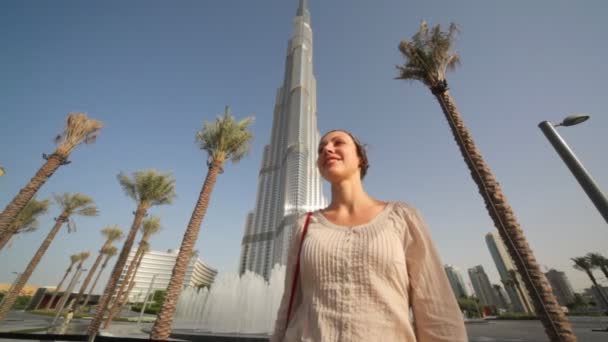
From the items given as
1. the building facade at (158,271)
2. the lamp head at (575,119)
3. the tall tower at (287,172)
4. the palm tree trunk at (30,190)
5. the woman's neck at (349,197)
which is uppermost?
the tall tower at (287,172)

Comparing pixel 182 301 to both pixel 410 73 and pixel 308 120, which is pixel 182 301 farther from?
pixel 308 120

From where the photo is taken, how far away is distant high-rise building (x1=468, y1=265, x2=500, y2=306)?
80312 mm

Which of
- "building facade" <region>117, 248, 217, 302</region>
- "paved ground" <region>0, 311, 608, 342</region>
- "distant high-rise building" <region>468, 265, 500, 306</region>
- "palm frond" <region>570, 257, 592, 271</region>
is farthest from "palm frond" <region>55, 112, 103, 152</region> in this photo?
"building facade" <region>117, 248, 217, 302</region>

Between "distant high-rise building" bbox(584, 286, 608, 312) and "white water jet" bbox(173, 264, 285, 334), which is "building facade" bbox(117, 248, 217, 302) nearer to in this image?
"white water jet" bbox(173, 264, 285, 334)

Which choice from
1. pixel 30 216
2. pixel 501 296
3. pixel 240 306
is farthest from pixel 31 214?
pixel 501 296

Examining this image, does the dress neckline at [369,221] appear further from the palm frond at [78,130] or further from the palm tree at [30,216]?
the palm tree at [30,216]

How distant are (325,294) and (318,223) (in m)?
0.45

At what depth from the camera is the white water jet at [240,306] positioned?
2016cm

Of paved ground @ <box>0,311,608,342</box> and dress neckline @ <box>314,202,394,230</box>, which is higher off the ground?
dress neckline @ <box>314,202,394,230</box>

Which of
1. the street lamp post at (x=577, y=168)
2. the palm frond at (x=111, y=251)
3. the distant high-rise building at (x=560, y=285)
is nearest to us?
the street lamp post at (x=577, y=168)

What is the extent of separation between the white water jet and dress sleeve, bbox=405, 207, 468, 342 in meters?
18.9

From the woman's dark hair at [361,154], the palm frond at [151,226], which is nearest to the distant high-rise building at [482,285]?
the palm frond at [151,226]

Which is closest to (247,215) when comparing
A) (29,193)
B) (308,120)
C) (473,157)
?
(308,120)

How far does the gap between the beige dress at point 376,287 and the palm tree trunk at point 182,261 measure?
10.2 m
